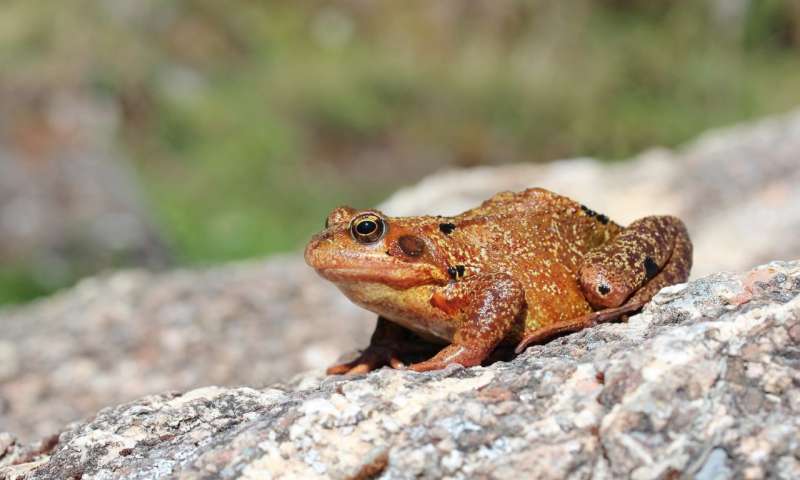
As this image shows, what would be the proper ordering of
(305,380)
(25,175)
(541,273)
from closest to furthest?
Result: 1. (541,273)
2. (305,380)
3. (25,175)

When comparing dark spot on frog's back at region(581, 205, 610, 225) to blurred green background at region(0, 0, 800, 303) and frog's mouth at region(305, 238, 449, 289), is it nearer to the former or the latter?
frog's mouth at region(305, 238, 449, 289)

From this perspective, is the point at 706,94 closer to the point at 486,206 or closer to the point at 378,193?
the point at 378,193

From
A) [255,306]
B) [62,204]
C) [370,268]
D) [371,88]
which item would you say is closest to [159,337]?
[255,306]

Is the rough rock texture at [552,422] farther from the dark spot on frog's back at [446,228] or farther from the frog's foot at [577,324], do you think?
the dark spot on frog's back at [446,228]

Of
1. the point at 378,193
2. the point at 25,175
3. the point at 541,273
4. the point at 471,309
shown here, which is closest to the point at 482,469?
the point at 471,309

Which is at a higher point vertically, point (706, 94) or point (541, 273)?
point (706, 94)
